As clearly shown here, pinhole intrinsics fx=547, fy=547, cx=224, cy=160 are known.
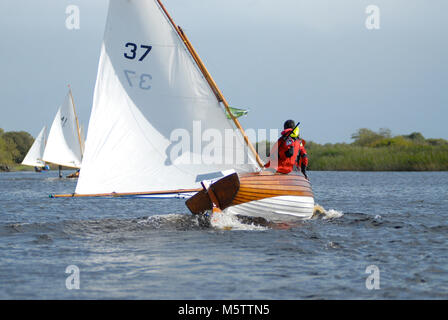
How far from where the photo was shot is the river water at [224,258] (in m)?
8.52

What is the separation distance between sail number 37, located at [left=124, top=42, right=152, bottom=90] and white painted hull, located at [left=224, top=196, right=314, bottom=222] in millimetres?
4094

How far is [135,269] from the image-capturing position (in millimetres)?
9836

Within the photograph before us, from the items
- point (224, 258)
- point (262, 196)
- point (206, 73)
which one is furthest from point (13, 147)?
point (224, 258)

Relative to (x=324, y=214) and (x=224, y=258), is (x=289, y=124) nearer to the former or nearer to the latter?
(x=324, y=214)

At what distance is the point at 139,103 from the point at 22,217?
671 cm

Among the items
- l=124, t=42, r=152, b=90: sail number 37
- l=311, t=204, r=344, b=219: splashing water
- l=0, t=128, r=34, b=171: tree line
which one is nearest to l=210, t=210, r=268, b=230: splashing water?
l=311, t=204, r=344, b=219: splashing water

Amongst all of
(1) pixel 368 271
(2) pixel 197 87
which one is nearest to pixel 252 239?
(1) pixel 368 271

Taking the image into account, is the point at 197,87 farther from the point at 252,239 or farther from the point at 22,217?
the point at 22,217

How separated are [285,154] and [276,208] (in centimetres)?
147

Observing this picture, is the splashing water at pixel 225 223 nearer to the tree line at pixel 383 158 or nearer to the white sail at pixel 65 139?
the tree line at pixel 383 158

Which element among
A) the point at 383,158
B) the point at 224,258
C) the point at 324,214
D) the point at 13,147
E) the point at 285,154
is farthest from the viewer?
the point at 13,147

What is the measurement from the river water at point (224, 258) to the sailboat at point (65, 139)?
3587 centimetres

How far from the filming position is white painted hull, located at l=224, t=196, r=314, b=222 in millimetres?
14344

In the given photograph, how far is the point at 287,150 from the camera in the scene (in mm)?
14805
